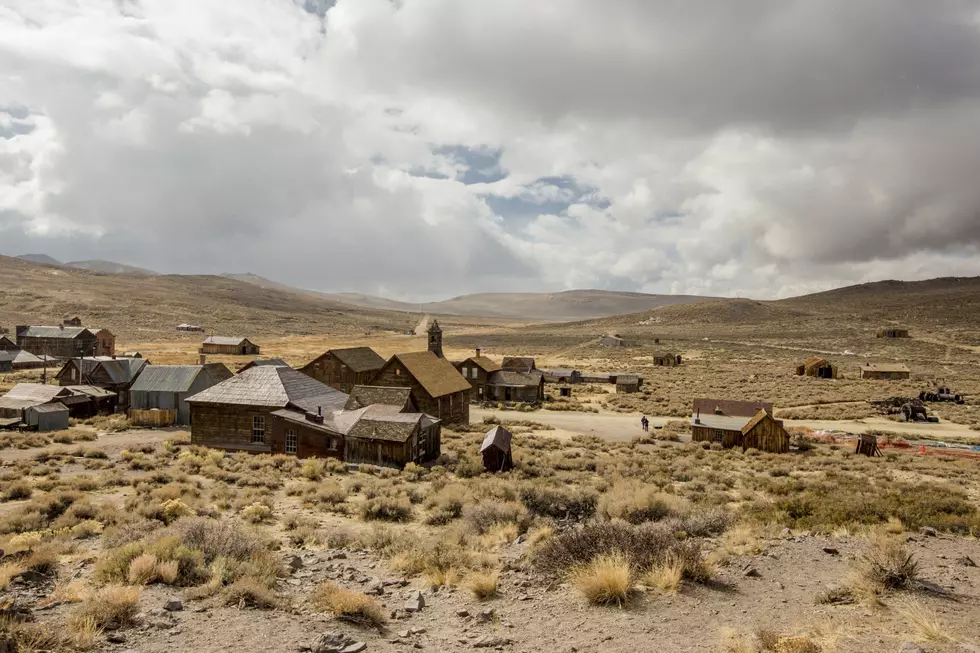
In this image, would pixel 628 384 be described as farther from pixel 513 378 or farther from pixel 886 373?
pixel 886 373

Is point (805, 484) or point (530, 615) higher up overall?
point (530, 615)

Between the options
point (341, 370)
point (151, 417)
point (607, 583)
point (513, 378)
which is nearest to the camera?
point (607, 583)

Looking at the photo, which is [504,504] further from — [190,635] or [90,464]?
[90,464]

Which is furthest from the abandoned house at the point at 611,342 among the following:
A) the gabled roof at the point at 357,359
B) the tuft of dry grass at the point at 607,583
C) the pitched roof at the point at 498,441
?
the tuft of dry grass at the point at 607,583

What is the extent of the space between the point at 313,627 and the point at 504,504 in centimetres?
856

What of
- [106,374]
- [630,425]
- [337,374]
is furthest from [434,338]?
[106,374]

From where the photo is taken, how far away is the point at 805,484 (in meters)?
21.8

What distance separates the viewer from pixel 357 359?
47500mm

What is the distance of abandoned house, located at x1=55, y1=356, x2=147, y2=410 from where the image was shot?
41.2 m

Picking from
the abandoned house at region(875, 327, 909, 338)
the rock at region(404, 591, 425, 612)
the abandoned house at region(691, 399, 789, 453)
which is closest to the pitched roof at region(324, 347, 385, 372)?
the abandoned house at region(691, 399, 789, 453)

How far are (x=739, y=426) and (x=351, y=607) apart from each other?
95.6 ft

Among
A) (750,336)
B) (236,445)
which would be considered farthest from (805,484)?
(750,336)

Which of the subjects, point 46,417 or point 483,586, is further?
point 46,417

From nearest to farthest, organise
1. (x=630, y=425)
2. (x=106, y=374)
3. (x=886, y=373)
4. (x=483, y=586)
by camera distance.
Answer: (x=483, y=586), (x=630, y=425), (x=106, y=374), (x=886, y=373)
